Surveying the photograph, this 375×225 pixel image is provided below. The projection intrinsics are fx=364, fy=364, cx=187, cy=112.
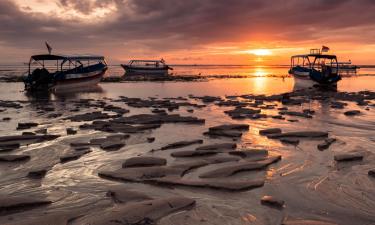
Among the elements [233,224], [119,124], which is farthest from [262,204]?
[119,124]

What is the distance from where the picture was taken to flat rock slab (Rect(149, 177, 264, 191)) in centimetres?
707

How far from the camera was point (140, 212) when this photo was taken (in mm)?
5668

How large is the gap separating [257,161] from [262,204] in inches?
108

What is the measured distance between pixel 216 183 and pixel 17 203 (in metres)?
3.62

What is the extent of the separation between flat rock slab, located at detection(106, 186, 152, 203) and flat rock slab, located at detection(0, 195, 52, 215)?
1099mm

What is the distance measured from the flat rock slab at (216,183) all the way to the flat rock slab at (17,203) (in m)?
2.22

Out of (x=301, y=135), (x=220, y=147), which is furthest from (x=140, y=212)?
(x=301, y=135)

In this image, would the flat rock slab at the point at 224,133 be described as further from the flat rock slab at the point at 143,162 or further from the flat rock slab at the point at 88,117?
the flat rock slab at the point at 88,117

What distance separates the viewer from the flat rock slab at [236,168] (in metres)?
7.93

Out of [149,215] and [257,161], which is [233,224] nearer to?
[149,215]

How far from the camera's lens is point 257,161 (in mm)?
9055

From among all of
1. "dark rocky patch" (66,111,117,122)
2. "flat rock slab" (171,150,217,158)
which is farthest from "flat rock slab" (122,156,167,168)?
"dark rocky patch" (66,111,117,122)

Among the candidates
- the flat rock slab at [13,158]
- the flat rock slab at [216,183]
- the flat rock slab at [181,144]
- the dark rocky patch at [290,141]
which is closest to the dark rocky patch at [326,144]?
the dark rocky patch at [290,141]

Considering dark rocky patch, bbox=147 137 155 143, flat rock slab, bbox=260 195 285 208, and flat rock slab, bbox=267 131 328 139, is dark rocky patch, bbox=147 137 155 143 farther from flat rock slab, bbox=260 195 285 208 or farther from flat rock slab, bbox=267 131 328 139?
flat rock slab, bbox=260 195 285 208
